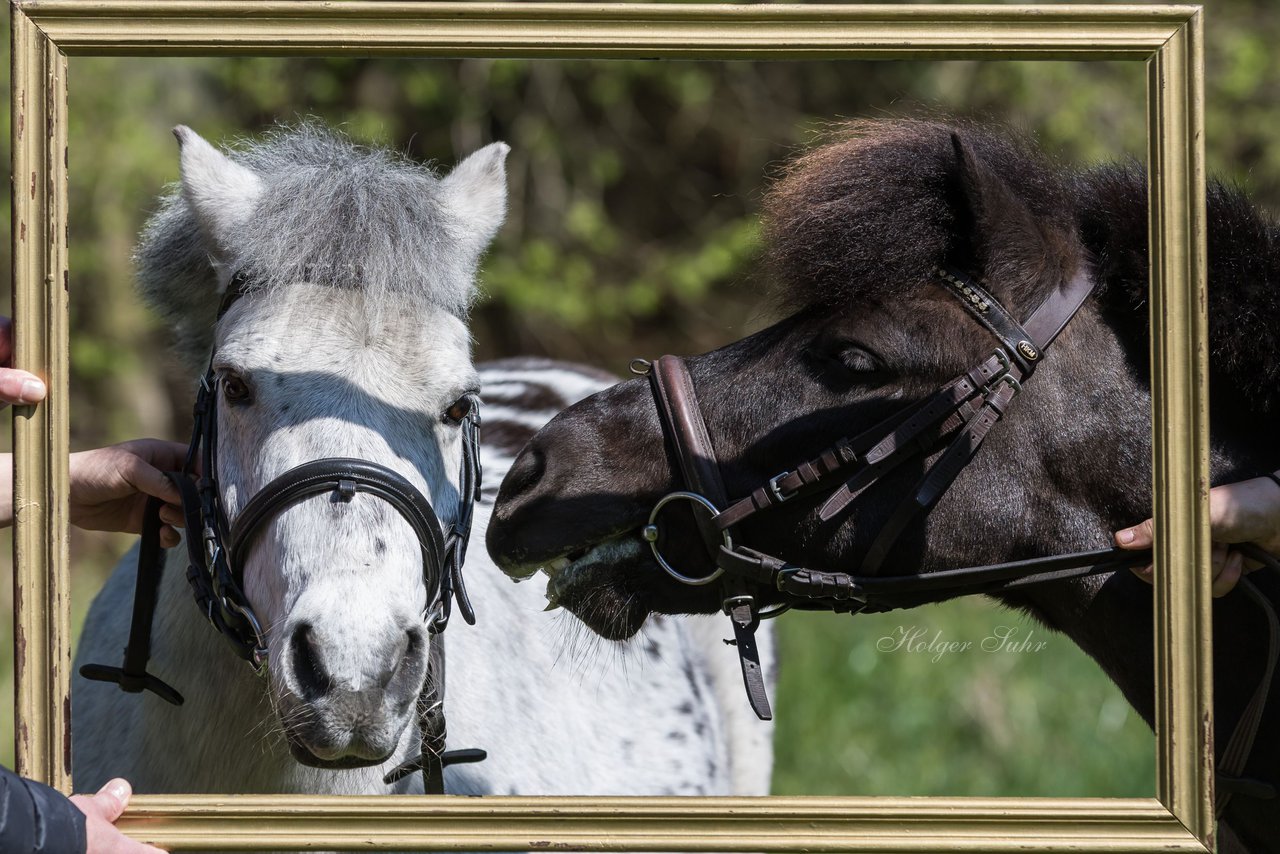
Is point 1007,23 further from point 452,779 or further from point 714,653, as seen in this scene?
point 714,653

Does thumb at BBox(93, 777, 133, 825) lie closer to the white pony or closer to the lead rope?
the white pony

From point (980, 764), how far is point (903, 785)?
1.59 feet

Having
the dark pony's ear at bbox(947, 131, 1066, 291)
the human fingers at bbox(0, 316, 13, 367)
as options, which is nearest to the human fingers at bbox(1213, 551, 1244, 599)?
the dark pony's ear at bbox(947, 131, 1066, 291)

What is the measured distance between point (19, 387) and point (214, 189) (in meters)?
0.46

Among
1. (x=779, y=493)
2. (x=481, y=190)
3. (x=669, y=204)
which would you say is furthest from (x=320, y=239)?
(x=669, y=204)

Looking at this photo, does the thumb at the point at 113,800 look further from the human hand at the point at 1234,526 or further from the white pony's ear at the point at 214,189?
the human hand at the point at 1234,526

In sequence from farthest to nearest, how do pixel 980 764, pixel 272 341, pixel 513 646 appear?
pixel 980 764, pixel 513 646, pixel 272 341

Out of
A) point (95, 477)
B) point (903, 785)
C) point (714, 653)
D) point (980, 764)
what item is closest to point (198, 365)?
point (95, 477)

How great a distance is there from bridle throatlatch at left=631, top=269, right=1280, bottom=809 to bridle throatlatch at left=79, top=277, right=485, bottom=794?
35 cm

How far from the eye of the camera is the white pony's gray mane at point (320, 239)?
1797 millimetres

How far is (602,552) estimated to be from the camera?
193 centimetres

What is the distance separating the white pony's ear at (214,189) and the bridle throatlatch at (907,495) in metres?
0.82

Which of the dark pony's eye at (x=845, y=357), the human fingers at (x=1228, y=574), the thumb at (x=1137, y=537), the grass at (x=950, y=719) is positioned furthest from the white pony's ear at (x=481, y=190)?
the grass at (x=950, y=719)

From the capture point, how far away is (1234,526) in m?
1.73
